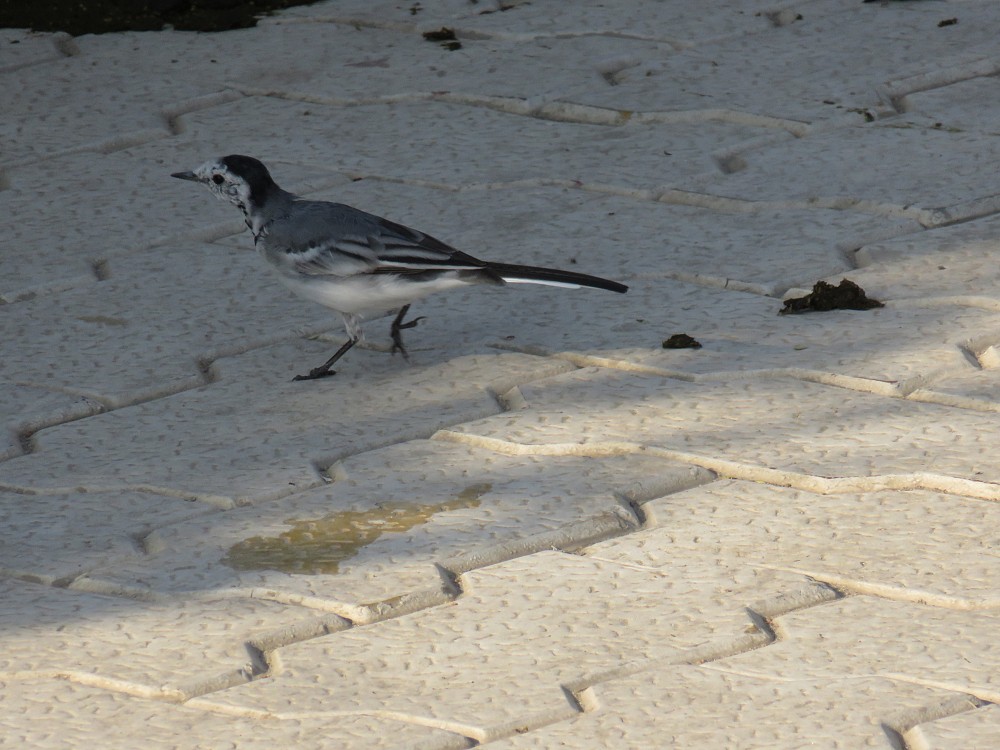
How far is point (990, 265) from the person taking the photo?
352 cm

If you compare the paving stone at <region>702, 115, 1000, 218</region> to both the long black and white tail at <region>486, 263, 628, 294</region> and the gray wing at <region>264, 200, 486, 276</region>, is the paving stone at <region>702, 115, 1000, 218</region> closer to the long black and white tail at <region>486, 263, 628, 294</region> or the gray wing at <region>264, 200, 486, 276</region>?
the long black and white tail at <region>486, 263, 628, 294</region>

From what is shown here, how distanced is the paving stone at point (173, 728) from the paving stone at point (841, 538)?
1.91ft

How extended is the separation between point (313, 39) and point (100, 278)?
68.7 inches

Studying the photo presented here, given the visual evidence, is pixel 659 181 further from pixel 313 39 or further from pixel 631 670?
pixel 631 670

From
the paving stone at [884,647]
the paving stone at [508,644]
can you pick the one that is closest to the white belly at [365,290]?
the paving stone at [508,644]

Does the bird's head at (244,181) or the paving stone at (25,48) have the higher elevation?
the bird's head at (244,181)

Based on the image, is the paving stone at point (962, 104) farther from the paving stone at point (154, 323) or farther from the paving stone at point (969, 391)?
the paving stone at point (154, 323)

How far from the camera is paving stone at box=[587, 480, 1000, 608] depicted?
2371 millimetres

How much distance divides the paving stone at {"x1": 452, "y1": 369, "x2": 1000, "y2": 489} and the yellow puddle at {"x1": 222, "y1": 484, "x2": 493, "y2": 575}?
0.28 meters

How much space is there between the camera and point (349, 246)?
3.30 metres

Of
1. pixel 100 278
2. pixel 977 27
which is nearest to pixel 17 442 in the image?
pixel 100 278

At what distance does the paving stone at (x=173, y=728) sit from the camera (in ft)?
6.69

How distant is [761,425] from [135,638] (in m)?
1.20

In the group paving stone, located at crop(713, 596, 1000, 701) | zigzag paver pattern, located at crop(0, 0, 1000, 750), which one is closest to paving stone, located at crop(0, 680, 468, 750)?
zigzag paver pattern, located at crop(0, 0, 1000, 750)
